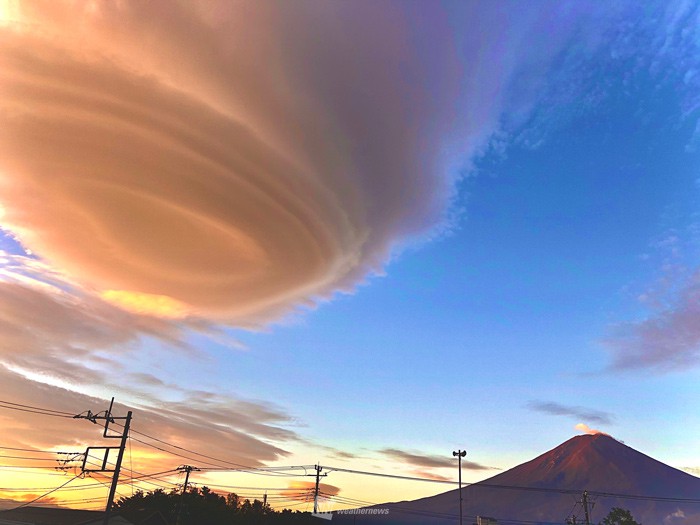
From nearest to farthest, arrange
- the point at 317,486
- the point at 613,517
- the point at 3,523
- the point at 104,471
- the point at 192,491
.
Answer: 1. the point at 104,471
2. the point at 3,523
3. the point at 317,486
4. the point at 192,491
5. the point at 613,517

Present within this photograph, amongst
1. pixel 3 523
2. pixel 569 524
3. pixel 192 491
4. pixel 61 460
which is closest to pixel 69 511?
pixel 3 523

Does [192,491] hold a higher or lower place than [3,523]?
higher

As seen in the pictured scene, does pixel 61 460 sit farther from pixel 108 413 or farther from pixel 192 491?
pixel 192 491

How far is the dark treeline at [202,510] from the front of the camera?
310 ft

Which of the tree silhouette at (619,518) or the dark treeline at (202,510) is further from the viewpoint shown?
the tree silhouette at (619,518)

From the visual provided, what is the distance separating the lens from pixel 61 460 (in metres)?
53.7

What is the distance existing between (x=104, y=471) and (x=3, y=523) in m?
59.9

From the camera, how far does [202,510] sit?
99.6 meters

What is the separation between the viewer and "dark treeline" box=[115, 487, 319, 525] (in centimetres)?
9438

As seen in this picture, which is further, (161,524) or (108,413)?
(161,524)

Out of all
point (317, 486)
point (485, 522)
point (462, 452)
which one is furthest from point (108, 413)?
point (485, 522)

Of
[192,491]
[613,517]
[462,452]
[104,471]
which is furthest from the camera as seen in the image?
[613,517]

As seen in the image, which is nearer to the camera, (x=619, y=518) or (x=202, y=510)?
(x=202, y=510)

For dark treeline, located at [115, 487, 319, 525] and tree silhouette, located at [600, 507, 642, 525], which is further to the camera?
tree silhouette, located at [600, 507, 642, 525]
